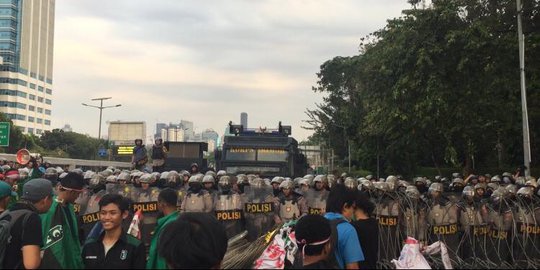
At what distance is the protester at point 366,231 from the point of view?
486 cm

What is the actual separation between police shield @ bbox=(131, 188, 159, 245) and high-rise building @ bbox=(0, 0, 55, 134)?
386ft

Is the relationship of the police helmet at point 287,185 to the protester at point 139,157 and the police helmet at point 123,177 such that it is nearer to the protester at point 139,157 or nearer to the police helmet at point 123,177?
the police helmet at point 123,177

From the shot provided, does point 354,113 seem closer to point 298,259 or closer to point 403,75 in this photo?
point 403,75

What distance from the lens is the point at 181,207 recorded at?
34.1 feet

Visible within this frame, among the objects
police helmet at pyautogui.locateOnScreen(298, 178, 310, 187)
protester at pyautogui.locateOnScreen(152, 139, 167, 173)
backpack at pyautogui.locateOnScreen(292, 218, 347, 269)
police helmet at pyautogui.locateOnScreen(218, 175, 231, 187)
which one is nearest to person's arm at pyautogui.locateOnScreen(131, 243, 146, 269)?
backpack at pyautogui.locateOnScreen(292, 218, 347, 269)

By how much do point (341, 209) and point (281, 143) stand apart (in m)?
12.5

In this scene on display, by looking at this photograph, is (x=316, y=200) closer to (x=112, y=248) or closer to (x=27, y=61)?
(x=112, y=248)

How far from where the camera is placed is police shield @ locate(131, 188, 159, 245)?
10039mm

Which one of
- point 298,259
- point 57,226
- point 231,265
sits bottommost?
point 231,265

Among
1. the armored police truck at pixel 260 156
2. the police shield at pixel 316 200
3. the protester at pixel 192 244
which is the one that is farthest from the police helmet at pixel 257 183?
the protester at pixel 192 244

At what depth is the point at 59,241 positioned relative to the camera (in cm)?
430

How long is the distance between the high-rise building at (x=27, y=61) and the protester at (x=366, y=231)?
407ft

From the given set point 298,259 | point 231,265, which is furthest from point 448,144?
point 298,259

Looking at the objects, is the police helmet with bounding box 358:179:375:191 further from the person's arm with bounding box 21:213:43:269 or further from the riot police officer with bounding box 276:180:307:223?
the person's arm with bounding box 21:213:43:269
